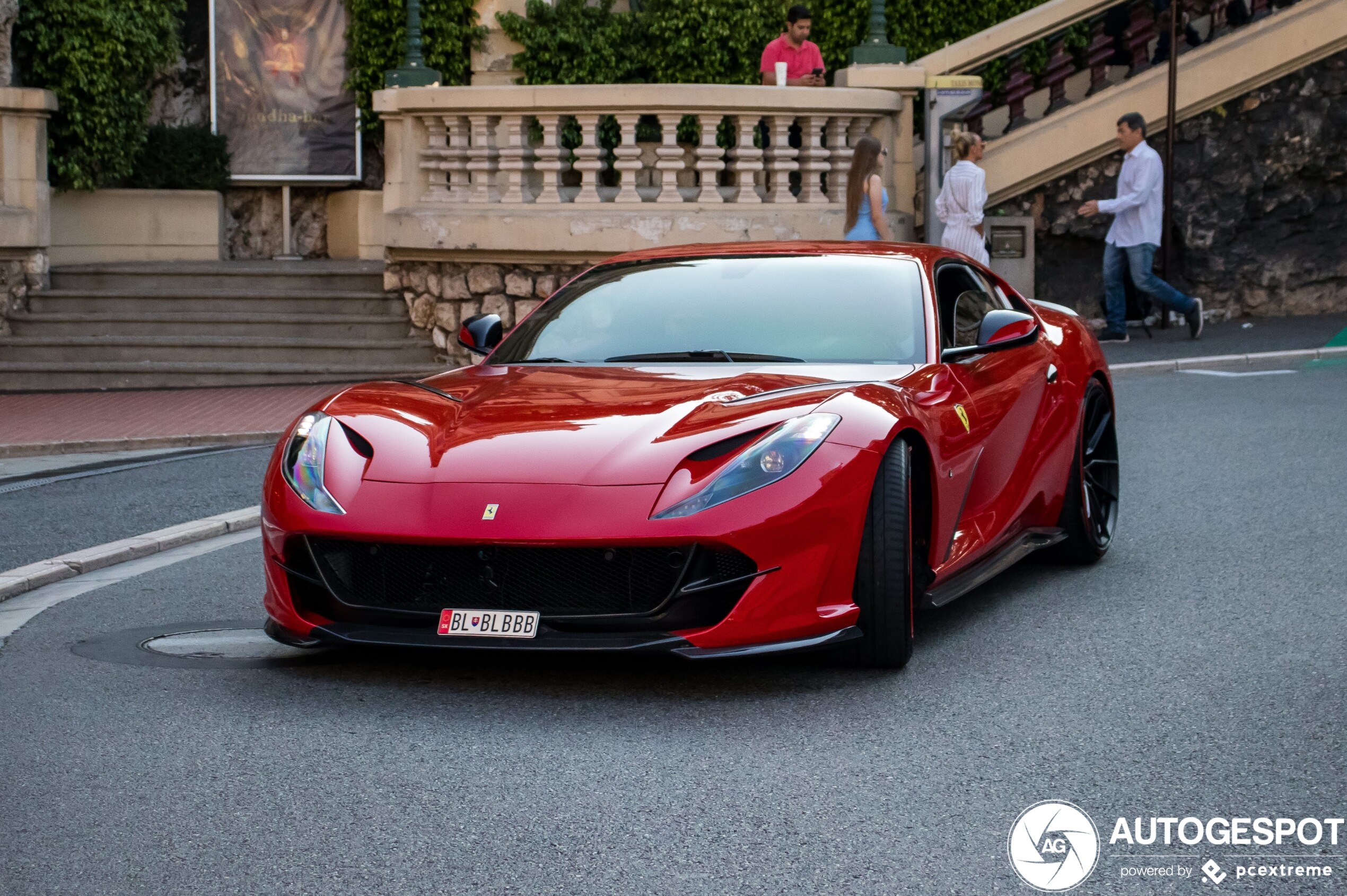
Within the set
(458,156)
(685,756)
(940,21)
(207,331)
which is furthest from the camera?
(940,21)

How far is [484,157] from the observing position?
15.6m

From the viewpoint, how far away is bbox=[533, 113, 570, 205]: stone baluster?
15.3 meters

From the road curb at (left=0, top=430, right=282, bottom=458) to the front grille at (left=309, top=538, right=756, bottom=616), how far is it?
712 centimetres

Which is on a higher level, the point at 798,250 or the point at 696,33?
the point at 696,33

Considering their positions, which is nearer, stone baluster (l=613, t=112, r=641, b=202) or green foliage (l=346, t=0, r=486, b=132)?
stone baluster (l=613, t=112, r=641, b=202)

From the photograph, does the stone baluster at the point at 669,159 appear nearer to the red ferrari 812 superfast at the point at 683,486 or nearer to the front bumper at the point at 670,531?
the red ferrari 812 superfast at the point at 683,486

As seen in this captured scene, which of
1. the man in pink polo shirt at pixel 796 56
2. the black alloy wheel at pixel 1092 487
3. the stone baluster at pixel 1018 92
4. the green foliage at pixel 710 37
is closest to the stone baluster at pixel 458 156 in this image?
the man in pink polo shirt at pixel 796 56

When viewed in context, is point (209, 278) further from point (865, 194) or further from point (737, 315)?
point (737, 315)

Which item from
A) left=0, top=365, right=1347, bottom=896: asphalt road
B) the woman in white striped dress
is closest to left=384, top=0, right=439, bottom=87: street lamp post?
the woman in white striped dress

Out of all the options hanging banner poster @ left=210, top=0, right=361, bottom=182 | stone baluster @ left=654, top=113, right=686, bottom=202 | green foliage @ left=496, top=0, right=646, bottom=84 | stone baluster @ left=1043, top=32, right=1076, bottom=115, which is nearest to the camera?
stone baluster @ left=654, top=113, right=686, bottom=202

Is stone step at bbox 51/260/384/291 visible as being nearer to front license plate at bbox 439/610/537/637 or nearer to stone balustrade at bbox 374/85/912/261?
stone balustrade at bbox 374/85/912/261

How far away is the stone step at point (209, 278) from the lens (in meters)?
16.6

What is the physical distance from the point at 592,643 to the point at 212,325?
11.9 meters

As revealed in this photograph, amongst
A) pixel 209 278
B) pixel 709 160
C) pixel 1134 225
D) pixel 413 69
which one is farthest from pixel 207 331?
pixel 1134 225
